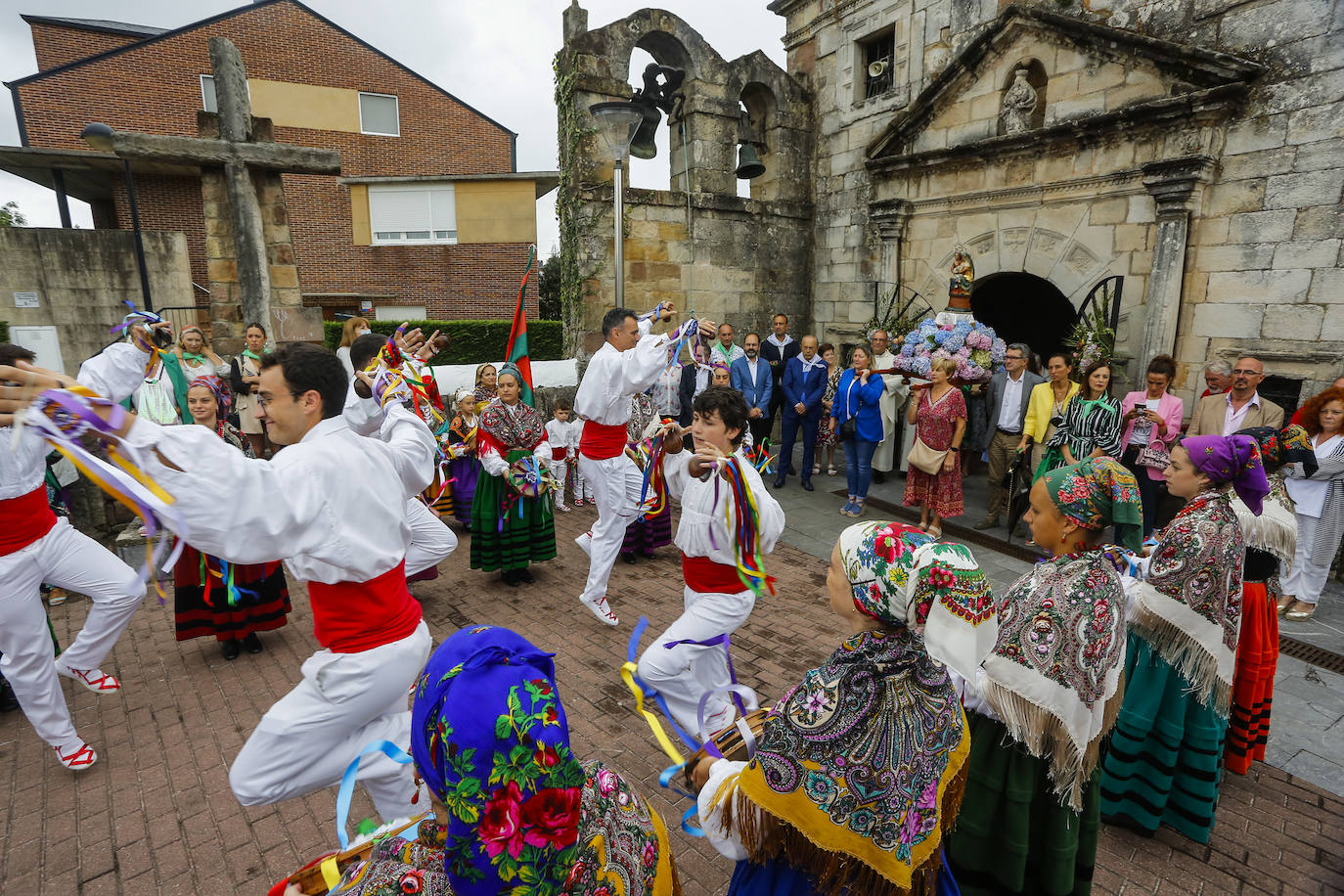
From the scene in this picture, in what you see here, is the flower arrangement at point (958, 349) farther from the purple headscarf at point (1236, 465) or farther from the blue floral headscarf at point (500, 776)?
the blue floral headscarf at point (500, 776)

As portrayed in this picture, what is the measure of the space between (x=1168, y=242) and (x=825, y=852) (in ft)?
26.3

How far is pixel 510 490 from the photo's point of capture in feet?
19.2

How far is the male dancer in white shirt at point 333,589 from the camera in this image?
7.68ft

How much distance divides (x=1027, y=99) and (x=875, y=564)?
8.89 meters

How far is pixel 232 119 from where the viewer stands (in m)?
7.33

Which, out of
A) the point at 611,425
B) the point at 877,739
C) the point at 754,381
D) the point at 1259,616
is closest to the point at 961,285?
the point at 754,381

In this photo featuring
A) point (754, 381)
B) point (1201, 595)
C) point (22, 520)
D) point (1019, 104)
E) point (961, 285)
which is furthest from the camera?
point (754, 381)

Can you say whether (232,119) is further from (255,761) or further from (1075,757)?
(1075,757)

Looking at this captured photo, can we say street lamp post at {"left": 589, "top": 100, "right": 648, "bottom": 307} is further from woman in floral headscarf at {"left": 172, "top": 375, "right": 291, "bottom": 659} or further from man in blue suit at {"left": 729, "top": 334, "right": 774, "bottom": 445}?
woman in floral headscarf at {"left": 172, "top": 375, "right": 291, "bottom": 659}

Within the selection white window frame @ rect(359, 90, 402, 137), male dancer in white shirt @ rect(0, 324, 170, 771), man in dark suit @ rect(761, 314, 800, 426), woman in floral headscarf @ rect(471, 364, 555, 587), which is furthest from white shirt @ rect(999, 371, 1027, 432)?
white window frame @ rect(359, 90, 402, 137)

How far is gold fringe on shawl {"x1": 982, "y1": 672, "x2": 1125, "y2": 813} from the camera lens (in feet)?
7.35

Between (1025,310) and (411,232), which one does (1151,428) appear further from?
(411,232)

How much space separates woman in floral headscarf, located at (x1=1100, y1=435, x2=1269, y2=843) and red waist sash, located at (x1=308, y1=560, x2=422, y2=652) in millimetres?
3252

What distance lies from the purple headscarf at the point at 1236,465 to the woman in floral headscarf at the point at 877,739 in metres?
A: 2.08
